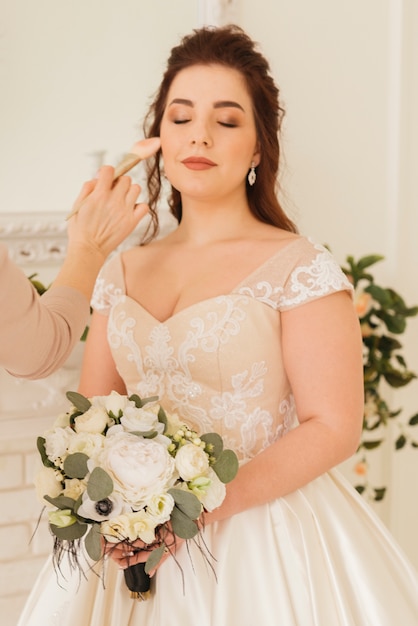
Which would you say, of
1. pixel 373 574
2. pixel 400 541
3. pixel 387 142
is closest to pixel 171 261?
pixel 373 574

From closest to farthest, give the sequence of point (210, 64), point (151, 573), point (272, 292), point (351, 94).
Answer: point (151, 573), point (272, 292), point (210, 64), point (351, 94)

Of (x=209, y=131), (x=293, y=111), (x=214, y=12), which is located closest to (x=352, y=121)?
(x=293, y=111)

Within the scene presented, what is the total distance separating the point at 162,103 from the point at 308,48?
2.87 feet

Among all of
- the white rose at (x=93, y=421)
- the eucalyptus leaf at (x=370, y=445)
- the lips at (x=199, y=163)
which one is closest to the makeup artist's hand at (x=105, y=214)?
the lips at (x=199, y=163)

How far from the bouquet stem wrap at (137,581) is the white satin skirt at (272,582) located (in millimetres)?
21

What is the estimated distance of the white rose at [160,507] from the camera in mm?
1354

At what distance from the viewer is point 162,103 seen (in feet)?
6.42

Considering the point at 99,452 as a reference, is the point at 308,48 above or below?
above

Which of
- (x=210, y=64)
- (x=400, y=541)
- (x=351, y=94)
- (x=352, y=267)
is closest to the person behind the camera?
(x=210, y=64)

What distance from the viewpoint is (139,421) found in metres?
→ 1.43

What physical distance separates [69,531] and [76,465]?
0.36 ft

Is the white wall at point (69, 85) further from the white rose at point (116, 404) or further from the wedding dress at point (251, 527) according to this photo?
the white rose at point (116, 404)

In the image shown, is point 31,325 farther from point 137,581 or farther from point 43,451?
point 137,581

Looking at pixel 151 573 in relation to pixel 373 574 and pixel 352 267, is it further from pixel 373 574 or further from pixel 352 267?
pixel 352 267
